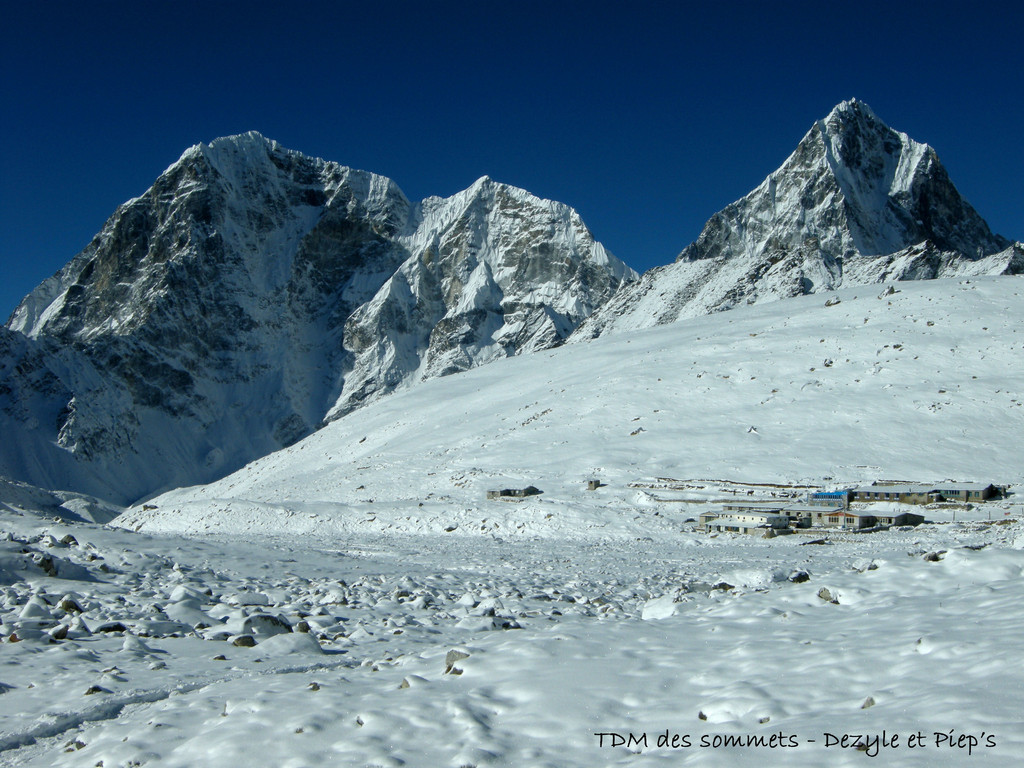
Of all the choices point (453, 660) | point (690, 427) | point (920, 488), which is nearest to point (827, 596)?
point (453, 660)

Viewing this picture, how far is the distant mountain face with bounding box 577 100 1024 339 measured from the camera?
12900 centimetres

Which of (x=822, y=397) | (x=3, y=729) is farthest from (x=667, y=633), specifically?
(x=822, y=397)

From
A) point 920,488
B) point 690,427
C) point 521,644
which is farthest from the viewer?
point 690,427

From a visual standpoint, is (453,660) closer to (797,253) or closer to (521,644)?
(521,644)

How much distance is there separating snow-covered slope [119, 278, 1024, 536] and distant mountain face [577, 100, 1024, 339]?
62.7m

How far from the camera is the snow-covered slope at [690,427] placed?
39594mm

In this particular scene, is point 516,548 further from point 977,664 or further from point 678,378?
point 678,378

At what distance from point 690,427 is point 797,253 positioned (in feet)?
332

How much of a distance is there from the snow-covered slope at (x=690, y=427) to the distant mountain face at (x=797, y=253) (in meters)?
62.7

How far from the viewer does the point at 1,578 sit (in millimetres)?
13109

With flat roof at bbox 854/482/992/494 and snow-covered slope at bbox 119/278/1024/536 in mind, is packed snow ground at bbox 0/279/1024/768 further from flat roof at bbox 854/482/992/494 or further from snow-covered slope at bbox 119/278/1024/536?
snow-covered slope at bbox 119/278/1024/536

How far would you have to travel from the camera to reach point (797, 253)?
139 m

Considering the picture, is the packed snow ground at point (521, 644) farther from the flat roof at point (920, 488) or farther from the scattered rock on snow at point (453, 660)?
the flat roof at point (920, 488)

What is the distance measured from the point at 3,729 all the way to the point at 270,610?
5.48 metres
